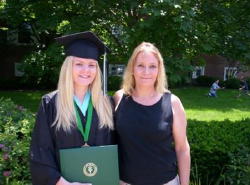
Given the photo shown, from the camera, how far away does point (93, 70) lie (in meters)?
2.86

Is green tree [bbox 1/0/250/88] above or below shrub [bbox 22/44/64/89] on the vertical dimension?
above

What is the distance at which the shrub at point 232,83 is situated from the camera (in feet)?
91.0

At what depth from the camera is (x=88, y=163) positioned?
9.05 feet

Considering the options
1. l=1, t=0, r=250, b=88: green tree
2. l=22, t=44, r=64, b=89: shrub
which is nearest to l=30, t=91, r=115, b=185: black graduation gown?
l=1, t=0, r=250, b=88: green tree

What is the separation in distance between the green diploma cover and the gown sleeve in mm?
75

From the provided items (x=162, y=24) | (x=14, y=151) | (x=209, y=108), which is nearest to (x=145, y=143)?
(x=14, y=151)

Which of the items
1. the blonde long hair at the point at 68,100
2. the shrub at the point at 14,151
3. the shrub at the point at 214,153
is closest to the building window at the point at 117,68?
the shrub at the point at 214,153

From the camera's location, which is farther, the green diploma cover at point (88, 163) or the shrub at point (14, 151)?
the shrub at point (14, 151)

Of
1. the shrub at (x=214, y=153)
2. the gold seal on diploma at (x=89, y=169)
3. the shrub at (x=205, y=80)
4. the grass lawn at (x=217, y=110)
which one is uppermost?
the gold seal on diploma at (x=89, y=169)

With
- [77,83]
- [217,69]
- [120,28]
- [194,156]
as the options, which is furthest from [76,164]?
[217,69]

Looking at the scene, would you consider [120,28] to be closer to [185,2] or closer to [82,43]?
[185,2]

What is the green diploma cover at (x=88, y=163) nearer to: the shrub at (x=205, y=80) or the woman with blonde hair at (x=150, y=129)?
the woman with blonde hair at (x=150, y=129)

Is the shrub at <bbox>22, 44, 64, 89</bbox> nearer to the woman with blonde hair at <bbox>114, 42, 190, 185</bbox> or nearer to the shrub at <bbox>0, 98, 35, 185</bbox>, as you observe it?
the shrub at <bbox>0, 98, 35, 185</bbox>

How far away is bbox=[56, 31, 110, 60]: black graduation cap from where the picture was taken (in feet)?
9.56
